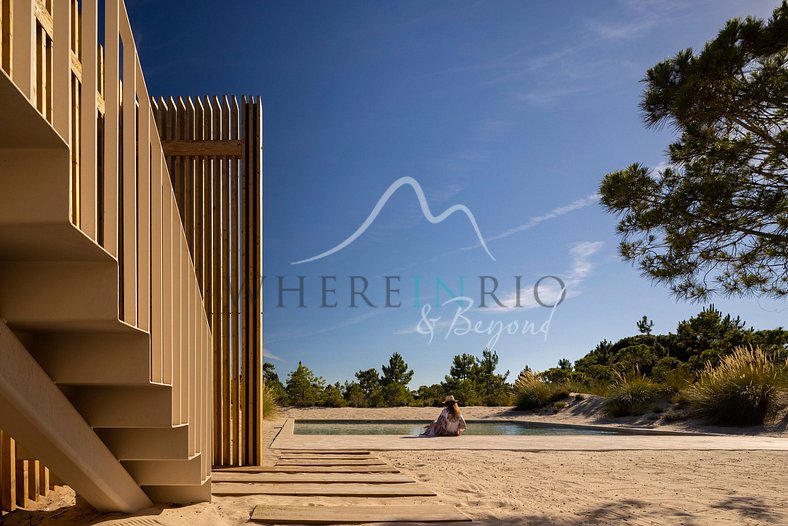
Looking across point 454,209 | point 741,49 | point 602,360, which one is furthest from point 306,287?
point 602,360

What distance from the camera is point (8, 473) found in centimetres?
383

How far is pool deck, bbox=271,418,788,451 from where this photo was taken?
6.99m

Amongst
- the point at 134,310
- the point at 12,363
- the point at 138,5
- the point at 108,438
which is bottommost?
the point at 108,438

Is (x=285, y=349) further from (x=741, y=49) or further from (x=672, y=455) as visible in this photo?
(x=741, y=49)

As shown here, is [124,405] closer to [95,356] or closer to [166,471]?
[95,356]

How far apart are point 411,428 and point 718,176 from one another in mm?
7472

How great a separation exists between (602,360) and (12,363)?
80.1ft

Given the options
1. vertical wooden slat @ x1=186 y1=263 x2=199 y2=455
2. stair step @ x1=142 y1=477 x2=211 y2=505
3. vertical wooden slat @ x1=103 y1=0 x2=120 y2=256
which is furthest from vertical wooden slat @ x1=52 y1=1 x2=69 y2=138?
stair step @ x1=142 y1=477 x2=211 y2=505

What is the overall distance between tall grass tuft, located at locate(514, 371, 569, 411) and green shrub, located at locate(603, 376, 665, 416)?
2.45 metres

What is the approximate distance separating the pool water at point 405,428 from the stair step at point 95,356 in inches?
323

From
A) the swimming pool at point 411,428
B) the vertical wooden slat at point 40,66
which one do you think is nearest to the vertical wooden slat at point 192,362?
the vertical wooden slat at point 40,66

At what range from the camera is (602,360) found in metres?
24.7

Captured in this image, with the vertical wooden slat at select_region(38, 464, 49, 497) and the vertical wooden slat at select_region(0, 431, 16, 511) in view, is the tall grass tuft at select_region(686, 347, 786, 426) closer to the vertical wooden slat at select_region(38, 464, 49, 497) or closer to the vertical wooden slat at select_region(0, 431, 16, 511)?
the vertical wooden slat at select_region(38, 464, 49, 497)

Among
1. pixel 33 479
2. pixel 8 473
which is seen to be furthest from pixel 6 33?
pixel 33 479
